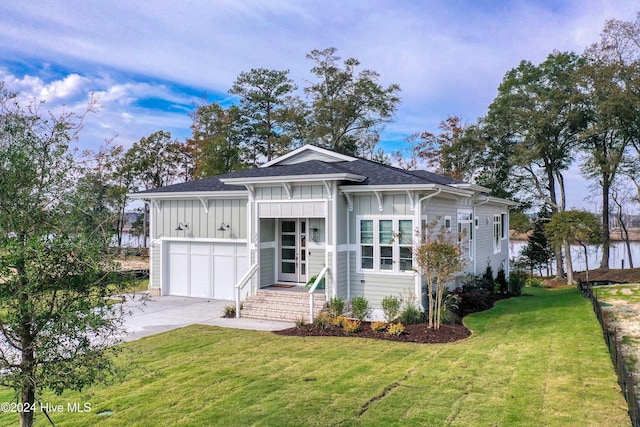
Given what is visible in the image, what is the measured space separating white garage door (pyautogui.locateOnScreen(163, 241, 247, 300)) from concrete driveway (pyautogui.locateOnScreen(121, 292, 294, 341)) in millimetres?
675

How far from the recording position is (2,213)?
333 centimetres

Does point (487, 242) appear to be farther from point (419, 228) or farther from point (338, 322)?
point (338, 322)

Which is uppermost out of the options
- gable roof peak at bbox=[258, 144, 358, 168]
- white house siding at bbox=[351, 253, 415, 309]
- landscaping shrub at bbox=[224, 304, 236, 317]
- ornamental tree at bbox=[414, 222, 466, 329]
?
gable roof peak at bbox=[258, 144, 358, 168]

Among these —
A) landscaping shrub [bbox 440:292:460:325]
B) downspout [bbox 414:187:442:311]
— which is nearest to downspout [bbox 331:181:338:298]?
downspout [bbox 414:187:442:311]

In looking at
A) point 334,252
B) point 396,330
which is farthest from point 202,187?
point 396,330

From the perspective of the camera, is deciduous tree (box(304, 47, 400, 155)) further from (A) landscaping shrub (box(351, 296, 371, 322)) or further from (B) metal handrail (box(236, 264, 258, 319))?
(A) landscaping shrub (box(351, 296, 371, 322))

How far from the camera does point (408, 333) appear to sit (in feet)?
31.7

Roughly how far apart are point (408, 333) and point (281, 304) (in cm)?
377

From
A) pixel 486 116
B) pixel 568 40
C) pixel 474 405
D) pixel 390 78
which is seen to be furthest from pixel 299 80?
pixel 474 405

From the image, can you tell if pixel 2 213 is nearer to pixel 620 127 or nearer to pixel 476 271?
pixel 476 271

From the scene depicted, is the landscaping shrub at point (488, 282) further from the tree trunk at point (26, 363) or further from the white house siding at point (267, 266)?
the tree trunk at point (26, 363)

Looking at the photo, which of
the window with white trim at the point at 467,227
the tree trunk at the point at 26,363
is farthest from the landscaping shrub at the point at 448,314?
the tree trunk at the point at 26,363

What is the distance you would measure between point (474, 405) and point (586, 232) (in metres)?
Result: 18.6

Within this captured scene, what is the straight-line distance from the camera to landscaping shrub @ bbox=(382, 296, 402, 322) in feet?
34.4
